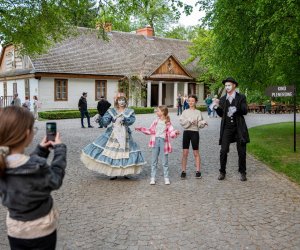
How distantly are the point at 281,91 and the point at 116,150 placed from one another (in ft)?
19.0

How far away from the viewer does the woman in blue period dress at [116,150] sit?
7637 mm

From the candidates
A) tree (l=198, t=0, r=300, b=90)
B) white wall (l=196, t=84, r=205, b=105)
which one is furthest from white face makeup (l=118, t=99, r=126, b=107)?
white wall (l=196, t=84, r=205, b=105)

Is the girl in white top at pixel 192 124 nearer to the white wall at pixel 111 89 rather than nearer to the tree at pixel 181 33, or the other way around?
the white wall at pixel 111 89

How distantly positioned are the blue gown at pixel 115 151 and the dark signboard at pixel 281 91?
5244 mm

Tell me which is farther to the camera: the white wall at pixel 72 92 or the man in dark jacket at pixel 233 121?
the white wall at pixel 72 92

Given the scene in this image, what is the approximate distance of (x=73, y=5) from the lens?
15.2 metres

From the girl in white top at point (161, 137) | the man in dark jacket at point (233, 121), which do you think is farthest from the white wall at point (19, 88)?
the man in dark jacket at point (233, 121)

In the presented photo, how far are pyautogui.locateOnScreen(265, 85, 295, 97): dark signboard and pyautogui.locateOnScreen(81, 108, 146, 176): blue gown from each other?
17.2 feet

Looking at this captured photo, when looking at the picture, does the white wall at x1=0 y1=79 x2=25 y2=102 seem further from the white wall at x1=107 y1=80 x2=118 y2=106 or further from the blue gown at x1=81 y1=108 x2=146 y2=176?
the blue gown at x1=81 y1=108 x2=146 y2=176

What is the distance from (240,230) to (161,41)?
132ft

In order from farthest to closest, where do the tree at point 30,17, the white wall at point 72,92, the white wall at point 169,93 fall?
the white wall at point 169,93 < the white wall at point 72,92 < the tree at point 30,17

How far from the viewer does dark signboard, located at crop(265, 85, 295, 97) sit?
10.8 meters

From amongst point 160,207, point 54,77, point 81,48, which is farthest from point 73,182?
point 81,48

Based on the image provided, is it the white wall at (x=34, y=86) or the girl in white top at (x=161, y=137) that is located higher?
the white wall at (x=34, y=86)
